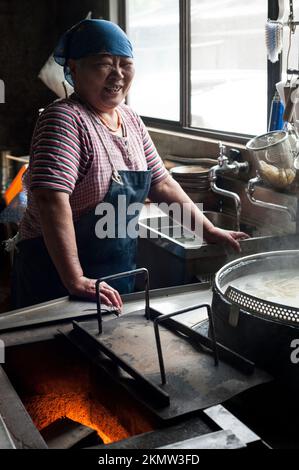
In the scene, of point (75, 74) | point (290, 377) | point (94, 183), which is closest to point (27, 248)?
point (94, 183)

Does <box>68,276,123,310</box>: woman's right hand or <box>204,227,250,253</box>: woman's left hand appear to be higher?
<box>68,276,123,310</box>: woman's right hand

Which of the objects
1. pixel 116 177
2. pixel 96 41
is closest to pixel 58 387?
pixel 116 177

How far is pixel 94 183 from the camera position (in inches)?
90.8

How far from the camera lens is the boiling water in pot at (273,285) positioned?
5.73 feet

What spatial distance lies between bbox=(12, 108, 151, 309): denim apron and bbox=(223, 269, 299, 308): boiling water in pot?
2.42 ft

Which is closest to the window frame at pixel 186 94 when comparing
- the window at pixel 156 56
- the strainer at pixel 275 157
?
the window at pixel 156 56

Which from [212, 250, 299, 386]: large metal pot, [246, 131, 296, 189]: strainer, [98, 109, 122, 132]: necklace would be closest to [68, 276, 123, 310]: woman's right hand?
[212, 250, 299, 386]: large metal pot

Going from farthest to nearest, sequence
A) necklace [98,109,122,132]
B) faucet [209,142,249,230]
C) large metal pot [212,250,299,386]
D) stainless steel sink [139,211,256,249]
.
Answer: stainless steel sink [139,211,256,249]
faucet [209,142,249,230]
necklace [98,109,122,132]
large metal pot [212,250,299,386]

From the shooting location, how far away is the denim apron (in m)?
2.38

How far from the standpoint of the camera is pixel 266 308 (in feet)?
4.60

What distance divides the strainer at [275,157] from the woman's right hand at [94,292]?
3.45 ft

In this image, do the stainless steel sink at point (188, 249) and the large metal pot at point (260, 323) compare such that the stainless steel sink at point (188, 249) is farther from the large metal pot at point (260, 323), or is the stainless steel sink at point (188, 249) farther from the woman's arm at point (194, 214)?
the large metal pot at point (260, 323)

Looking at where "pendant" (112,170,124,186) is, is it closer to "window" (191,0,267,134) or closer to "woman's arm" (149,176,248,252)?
"woman's arm" (149,176,248,252)
